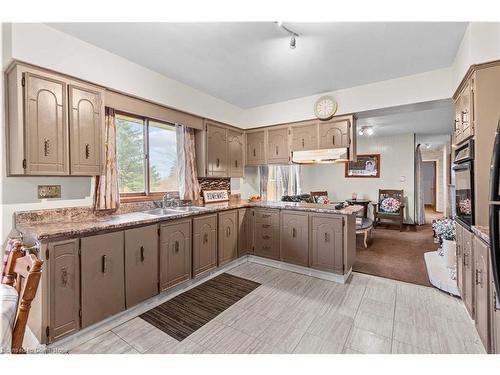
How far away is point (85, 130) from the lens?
214 centimetres

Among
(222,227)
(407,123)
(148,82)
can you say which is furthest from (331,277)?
(407,123)

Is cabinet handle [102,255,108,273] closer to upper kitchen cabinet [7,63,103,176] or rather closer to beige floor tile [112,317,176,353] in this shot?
beige floor tile [112,317,176,353]

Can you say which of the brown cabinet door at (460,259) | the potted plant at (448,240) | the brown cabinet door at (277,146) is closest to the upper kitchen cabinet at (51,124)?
the brown cabinet door at (277,146)

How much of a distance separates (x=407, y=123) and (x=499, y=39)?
361cm

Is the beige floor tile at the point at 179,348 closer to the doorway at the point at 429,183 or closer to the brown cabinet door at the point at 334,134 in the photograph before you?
the brown cabinet door at the point at 334,134

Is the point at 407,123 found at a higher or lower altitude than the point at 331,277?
higher

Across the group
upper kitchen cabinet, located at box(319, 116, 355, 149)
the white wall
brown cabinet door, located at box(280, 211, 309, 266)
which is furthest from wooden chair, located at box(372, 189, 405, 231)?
brown cabinet door, located at box(280, 211, 309, 266)

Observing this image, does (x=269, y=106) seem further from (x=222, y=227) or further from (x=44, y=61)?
(x=44, y=61)

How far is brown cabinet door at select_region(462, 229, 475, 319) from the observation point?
1.89 metres

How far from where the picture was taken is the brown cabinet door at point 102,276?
1846 millimetres

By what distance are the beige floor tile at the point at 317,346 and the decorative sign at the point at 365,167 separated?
5.35m

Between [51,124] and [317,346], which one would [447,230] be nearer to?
[317,346]

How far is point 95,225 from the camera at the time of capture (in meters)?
1.92

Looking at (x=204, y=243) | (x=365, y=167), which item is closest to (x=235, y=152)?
(x=204, y=243)
